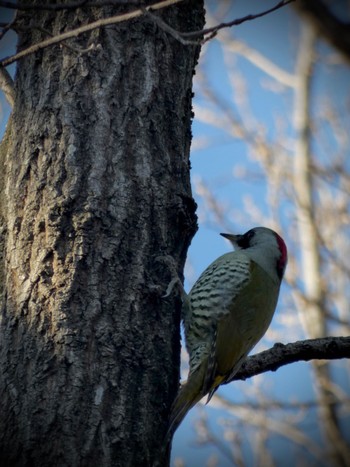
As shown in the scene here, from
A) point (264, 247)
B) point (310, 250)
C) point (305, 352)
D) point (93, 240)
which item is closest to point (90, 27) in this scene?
point (93, 240)

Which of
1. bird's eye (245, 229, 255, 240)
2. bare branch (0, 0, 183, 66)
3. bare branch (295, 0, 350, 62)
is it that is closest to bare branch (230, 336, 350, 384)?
bare branch (0, 0, 183, 66)

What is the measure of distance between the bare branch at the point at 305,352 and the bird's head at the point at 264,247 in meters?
1.53

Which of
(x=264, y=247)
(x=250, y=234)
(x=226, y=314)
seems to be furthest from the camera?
(x=250, y=234)

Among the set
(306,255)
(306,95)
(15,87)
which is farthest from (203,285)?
(306,95)

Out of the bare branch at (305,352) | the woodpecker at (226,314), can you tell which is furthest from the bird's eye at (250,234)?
the bare branch at (305,352)

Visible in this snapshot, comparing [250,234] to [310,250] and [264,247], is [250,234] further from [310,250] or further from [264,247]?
[310,250]

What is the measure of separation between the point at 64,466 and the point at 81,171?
1273 mm

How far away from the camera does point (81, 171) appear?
3.33 m

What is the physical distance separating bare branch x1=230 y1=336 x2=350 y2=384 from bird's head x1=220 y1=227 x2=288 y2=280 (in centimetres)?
153

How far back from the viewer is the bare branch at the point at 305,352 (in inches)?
135

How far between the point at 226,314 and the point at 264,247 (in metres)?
0.95

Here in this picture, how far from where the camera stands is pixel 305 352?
3463mm

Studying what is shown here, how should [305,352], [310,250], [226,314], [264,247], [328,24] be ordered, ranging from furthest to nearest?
1. [310,250]
2. [264,247]
3. [328,24]
4. [226,314]
5. [305,352]

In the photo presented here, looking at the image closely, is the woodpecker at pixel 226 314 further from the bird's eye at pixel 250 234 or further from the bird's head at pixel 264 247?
the bird's eye at pixel 250 234
